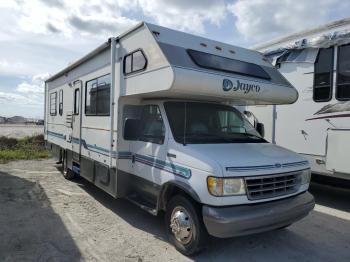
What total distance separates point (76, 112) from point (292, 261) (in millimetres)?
5819

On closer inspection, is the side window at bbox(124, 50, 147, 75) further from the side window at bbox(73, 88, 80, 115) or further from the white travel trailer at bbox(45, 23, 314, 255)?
the side window at bbox(73, 88, 80, 115)

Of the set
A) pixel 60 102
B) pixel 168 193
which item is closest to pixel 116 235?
pixel 168 193

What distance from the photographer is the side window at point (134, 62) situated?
5316 mm

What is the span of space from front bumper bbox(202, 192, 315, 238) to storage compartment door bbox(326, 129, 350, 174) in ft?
7.34

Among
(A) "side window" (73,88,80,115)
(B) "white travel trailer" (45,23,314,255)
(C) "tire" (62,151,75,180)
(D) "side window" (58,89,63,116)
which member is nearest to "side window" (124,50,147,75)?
(B) "white travel trailer" (45,23,314,255)

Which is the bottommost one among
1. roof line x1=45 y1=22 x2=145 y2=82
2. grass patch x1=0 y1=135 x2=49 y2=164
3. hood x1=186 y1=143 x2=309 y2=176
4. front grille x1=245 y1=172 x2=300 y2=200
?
grass patch x1=0 y1=135 x2=49 y2=164

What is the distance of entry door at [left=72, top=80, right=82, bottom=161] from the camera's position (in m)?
8.17

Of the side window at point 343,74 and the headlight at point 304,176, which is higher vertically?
the side window at point 343,74

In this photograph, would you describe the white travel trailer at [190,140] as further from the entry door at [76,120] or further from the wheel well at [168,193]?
the entry door at [76,120]

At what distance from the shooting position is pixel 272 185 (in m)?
4.60

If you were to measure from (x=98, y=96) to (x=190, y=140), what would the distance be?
2.80 metres

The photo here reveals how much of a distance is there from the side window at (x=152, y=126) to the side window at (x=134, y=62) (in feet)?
2.05

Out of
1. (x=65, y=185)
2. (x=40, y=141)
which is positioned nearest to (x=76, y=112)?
(x=65, y=185)

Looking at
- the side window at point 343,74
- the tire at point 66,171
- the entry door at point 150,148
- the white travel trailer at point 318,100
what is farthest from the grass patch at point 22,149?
the side window at point 343,74
